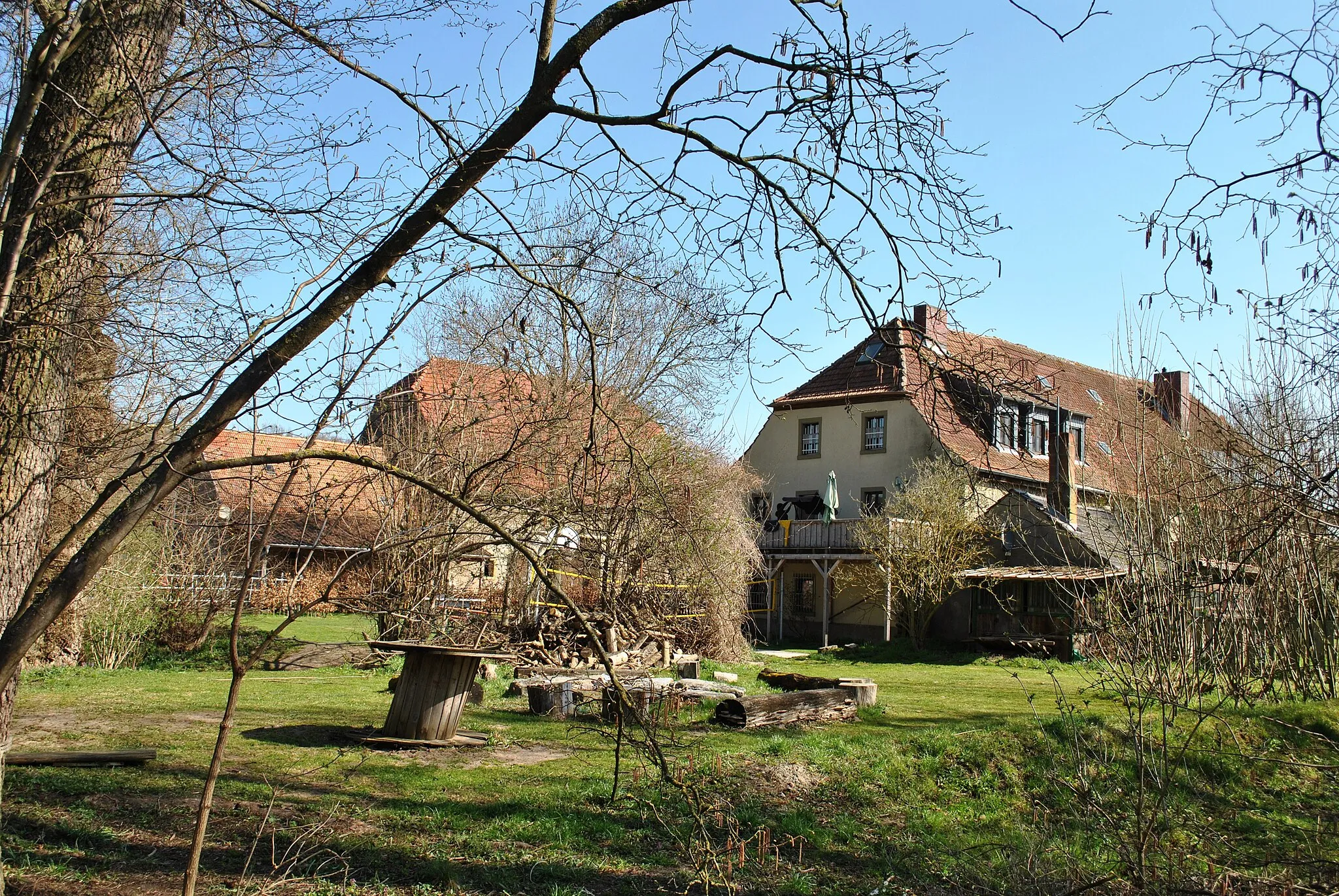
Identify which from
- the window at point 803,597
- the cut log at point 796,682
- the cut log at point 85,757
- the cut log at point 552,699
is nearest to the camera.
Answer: the cut log at point 85,757

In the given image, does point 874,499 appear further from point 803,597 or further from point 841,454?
point 803,597

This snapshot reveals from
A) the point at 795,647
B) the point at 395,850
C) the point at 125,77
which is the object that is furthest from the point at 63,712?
the point at 795,647

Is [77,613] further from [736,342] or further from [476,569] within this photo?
[736,342]

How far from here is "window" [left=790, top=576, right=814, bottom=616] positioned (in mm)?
30609

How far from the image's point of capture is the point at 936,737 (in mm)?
10875

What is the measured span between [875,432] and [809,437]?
2621mm

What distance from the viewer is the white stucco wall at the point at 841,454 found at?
2938cm

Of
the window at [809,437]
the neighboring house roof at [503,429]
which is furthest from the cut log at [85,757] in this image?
the window at [809,437]

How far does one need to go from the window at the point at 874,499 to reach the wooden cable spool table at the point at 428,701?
749 inches

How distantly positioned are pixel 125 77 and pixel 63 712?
28.7 ft

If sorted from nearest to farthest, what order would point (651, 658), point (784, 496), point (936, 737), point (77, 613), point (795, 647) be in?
point (936, 737) < point (77, 613) < point (651, 658) < point (795, 647) < point (784, 496)

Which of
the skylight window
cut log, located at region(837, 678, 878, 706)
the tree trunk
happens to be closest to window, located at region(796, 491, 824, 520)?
cut log, located at region(837, 678, 878, 706)

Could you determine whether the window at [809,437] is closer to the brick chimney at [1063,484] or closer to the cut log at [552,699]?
the brick chimney at [1063,484]

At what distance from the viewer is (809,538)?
28.8 m
